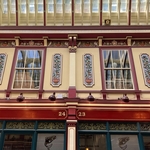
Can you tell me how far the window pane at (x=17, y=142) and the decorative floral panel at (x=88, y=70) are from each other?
3.28m

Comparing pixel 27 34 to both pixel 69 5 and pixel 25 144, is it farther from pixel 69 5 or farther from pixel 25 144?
pixel 25 144

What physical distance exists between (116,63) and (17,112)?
4876 millimetres

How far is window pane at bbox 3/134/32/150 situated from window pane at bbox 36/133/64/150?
376 mm

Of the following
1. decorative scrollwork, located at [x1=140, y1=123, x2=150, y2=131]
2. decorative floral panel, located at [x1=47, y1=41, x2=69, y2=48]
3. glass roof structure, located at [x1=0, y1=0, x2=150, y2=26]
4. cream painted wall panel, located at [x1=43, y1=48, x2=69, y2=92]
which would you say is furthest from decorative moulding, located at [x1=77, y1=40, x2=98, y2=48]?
decorative scrollwork, located at [x1=140, y1=123, x2=150, y2=131]

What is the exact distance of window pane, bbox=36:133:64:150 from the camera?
313 inches

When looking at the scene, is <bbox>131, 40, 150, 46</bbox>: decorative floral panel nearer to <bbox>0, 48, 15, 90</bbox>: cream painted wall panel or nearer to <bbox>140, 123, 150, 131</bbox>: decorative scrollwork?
<bbox>140, 123, 150, 131</bbox>: decorative scrollwork

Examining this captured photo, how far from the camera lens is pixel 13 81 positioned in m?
9.42

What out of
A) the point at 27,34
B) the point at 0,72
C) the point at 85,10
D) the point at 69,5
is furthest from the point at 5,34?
the point at 85,10

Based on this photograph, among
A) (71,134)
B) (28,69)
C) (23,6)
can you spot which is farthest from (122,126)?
(23,6)

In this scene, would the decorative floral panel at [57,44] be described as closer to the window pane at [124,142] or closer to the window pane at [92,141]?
the window pane at [92,141]

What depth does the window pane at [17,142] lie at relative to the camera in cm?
794

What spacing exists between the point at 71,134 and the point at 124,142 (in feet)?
6.70

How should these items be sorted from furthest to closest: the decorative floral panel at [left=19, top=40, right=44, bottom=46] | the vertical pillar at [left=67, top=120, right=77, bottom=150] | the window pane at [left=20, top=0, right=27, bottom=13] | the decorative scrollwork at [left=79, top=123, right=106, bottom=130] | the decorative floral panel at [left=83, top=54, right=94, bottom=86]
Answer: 1. the window pane at [left=20, top=0, right=27, bottom=13]
2. the decorative floral panel at [left=19, top=40, right=44, bottom=46]
3. the decorative floral panel at [left=83, top=54, right=94, bottom=86]
4. the decorative scrollwork at [left=79, top=123, right=106, bottom=130]
5. the vertical pillar at [left=67, top=120, right=77, bottom=150]

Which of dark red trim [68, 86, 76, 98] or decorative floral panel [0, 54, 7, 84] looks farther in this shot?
decorative floral panel [0, 54, 7, 84]
